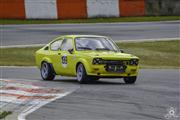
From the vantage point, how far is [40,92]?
1447cm

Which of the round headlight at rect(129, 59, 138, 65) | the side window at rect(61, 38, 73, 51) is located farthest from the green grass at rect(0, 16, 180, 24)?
the round headlight at rect(129, 59, 138, 65)

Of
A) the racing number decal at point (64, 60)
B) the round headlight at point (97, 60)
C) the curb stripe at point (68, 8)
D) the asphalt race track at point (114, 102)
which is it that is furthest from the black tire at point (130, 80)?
the curb stripe at point (68, 8)

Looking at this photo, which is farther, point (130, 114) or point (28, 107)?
point (28, 107)

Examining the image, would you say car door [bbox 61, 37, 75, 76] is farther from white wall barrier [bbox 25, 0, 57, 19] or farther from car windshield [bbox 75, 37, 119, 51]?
white wall barrier [bbox 25, 0, 57, 19]

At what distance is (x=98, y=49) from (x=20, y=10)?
18.9m

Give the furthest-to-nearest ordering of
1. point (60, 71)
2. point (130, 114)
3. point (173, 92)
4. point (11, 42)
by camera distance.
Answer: point (11, 42), point (60, 71), point (173, 92), point (130, 114)

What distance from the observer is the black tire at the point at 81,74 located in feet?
53.3

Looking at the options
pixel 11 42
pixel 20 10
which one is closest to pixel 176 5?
pixel 20 10

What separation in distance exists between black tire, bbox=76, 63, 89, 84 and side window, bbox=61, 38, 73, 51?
92 cm

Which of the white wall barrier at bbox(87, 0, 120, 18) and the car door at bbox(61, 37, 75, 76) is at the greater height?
the white wall barrier at bbox(87, 0, 120, 18)

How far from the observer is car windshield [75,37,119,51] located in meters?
17.1

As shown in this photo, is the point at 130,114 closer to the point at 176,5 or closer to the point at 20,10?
the point at 20,10

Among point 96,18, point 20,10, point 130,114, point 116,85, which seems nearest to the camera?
point 130,114

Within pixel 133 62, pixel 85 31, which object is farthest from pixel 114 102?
pixel 85 31
